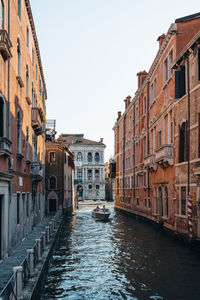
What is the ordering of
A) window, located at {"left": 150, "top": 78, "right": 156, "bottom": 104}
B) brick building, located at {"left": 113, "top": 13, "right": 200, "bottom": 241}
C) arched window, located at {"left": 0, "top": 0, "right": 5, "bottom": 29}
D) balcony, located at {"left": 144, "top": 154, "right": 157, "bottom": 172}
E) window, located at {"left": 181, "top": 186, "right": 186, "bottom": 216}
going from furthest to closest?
window, located at {"left": 150, "top": 78, "right": 156, "bottom": 104}, balcony, located at {"left": 144, "top": 154, "right": 157, "bottom": 172}, window, located at {"left": 181, "top": 186, "right": 186, "bottom": 216}, brick building, located at {"left": 113, "top": 13, "right": 200, "bottom": 241}, arched window, located at {"left": 0, "top": 0, "right": 5, "bottom": 29}

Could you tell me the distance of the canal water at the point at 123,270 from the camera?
32.7 ft

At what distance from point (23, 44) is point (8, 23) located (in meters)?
4.55

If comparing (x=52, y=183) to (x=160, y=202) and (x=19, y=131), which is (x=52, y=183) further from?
(x=19, y=131)

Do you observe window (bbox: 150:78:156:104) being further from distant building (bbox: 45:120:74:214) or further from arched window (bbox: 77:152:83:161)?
arched window (bbox: 77:152:83:161)

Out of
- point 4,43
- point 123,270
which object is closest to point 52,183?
point 123,270

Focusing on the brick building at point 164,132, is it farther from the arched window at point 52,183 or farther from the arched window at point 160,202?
the arched window at point 52,183

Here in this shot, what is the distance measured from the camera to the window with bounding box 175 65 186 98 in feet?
57.0

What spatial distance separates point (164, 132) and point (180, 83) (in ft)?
17.0

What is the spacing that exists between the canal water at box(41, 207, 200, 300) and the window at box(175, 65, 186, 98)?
7.26m

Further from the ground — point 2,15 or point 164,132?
point 2,15

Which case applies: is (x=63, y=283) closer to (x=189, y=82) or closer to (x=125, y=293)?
(x=125, y=293)

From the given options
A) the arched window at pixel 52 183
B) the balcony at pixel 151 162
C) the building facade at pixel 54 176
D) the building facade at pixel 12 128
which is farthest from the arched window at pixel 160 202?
the arched window at pixel 52 183

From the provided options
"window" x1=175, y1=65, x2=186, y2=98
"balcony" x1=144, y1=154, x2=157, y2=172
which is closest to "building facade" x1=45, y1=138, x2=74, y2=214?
"balcony" x1=144, y1=154, x2=157, y2=172

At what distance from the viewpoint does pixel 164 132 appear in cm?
2227
